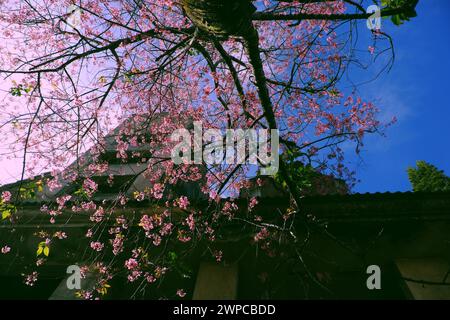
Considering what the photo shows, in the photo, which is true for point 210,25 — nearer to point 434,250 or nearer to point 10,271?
point 434,250

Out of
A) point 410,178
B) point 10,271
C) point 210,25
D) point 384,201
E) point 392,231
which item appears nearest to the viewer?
point 210,25

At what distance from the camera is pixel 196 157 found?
268 inches

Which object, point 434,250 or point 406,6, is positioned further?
point 434,250

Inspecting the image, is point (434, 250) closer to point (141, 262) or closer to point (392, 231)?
point (392, 231)

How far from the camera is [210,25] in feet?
9.54

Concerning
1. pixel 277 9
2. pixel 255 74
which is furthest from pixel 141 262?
pixel 277 9

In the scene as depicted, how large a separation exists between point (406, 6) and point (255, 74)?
6.13 ft

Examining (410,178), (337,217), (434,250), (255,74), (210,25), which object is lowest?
(434,250)
